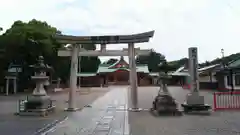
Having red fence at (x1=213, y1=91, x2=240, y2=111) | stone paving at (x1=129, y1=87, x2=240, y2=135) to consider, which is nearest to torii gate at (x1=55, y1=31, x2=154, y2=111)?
stone paving at (x1=129, y1=87, x2=240, y2=135)

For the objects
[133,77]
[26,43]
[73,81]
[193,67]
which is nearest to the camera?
[193,67]

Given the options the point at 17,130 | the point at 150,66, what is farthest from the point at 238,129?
the point at 150,66

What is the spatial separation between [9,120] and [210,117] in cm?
887

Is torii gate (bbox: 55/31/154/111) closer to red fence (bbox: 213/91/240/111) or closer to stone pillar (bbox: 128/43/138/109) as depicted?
stone pillar (bbox: 128/43/138/109)

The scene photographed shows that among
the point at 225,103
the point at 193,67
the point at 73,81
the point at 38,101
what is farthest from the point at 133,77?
the point at 225,103

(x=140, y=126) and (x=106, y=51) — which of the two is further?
(x=106, y=51)

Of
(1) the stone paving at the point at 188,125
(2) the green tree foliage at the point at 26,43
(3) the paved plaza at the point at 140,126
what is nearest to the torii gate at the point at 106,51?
(3) the paved plaza at the point at 140,126

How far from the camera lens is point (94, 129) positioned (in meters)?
7.70

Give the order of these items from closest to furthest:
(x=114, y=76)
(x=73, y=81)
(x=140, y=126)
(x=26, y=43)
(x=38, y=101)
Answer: (x=140, y=126) < (x=38, y=101) < (x=73, y=81) < (x=26, y=43) < (x=114, y=76)

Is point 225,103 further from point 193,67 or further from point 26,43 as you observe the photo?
point 26,43

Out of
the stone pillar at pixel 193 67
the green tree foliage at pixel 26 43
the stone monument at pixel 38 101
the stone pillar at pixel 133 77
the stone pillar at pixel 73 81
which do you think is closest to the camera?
the stone monument at pixel 38 101

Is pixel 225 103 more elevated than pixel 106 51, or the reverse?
pixel 106 51

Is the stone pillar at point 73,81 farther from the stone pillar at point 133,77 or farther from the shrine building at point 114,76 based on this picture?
the shrine building at point 114,76

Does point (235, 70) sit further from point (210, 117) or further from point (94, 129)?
point (94, 129)
